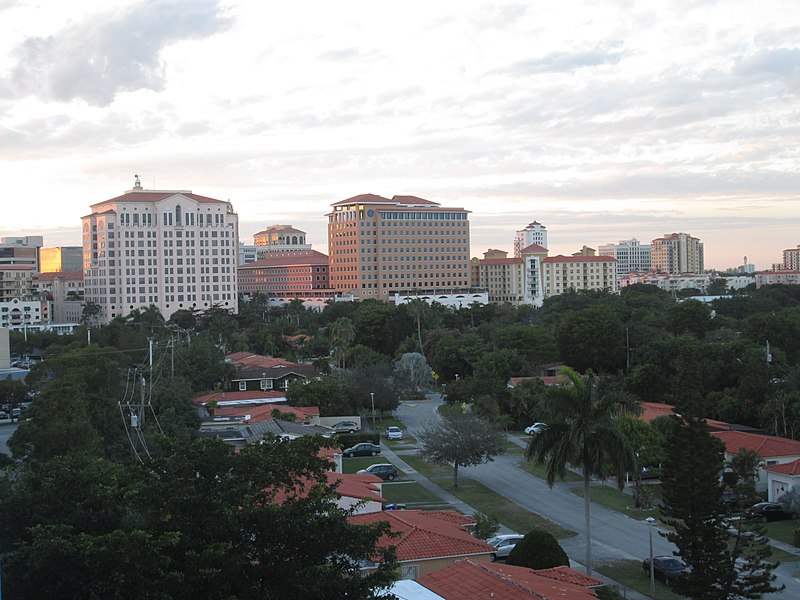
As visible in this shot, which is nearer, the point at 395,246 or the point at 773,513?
the point at 773,513

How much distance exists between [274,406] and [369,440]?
20.0ft

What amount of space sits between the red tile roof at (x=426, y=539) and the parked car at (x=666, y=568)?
5.13 metres

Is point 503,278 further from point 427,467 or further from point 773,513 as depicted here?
point 773,513

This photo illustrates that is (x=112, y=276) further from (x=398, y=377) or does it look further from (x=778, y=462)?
(x=778, y=462)

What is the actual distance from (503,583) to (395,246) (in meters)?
128

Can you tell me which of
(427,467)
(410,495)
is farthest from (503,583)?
(427,467)

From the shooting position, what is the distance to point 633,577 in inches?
944

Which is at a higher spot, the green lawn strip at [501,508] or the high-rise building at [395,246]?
the high-rise building at [395,246]

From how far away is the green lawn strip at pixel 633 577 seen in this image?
74.7ft

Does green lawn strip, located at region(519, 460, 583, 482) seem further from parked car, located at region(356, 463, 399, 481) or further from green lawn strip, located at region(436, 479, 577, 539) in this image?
parked car, located at region(356, 463, 399, 481)

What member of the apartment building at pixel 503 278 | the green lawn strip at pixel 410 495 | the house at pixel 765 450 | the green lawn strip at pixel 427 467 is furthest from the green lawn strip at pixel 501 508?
the apartment building at pixel 503 278

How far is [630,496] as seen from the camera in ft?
109

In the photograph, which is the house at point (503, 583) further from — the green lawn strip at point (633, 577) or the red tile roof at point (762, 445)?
the red tile roof at point (762, 445)

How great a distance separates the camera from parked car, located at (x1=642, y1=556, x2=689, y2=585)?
76.8 feet
